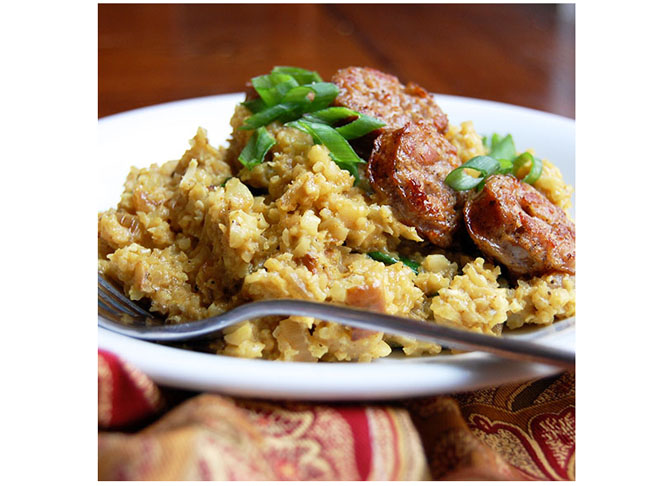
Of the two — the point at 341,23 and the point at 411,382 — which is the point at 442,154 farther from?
the point at 341,23

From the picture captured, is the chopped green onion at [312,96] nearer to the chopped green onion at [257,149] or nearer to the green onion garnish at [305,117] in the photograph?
the green onion garnish at [305,117]

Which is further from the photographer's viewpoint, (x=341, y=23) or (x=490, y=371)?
(x=341, y=23)

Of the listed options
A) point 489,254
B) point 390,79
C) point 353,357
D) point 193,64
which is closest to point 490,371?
point 353,357

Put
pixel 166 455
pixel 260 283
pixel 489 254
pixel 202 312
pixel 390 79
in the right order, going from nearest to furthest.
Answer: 1. pixel 166 455
2. pixel 260 283
3. pixel 202 312
4. pixel 489 254
5. pixel 390 79

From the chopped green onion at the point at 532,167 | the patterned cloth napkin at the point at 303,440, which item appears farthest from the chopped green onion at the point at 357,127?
the patterned cloth napkin at the point at 303,440

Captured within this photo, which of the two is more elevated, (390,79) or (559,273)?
(390,79)

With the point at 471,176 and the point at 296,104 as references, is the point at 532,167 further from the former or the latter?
the point at 296,104

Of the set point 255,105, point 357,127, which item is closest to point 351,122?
point 357,127
